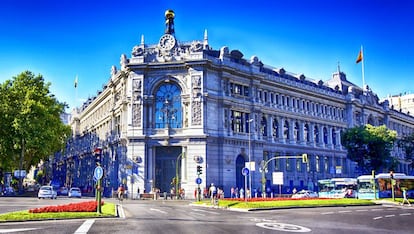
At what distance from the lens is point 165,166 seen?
52.5 metres

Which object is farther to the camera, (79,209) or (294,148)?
(294,148)

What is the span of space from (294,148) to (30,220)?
50.7 metres

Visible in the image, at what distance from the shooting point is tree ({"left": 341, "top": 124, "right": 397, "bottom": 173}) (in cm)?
6153

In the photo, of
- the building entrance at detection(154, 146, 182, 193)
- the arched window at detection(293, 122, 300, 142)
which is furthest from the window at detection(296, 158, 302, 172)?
the building entrance at detection(154, 146, 182, 193)

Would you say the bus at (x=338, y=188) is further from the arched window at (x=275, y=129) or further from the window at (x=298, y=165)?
the arched window at (x=275, y=129)

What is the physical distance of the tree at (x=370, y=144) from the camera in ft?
202

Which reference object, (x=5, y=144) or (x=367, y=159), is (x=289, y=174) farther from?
(x=5, y=144)

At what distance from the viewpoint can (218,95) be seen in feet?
177

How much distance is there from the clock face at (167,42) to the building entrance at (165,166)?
1322cm

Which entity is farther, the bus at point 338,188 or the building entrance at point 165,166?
the bus at point 338,188

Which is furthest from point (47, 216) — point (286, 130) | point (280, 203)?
point (286, 130)

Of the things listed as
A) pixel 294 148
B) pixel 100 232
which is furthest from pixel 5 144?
pixel 100 232

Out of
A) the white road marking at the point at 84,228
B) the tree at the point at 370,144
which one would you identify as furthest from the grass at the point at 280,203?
the tree at the point at 370,144

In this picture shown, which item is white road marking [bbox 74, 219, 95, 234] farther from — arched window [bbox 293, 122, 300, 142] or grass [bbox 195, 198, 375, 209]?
arched window [bbox 293, 122, 300, 142]
